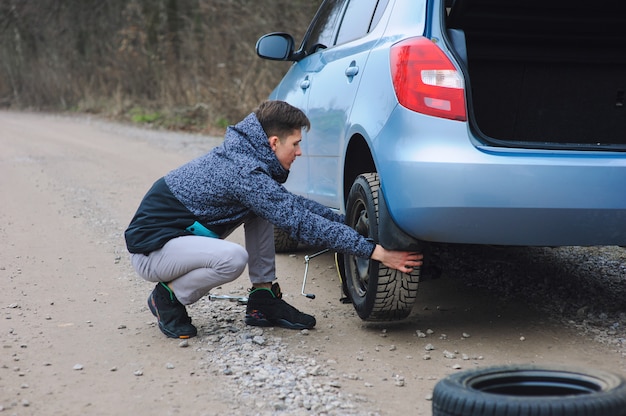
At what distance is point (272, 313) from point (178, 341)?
20.0 inches

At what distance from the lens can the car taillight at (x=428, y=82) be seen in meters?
3.88

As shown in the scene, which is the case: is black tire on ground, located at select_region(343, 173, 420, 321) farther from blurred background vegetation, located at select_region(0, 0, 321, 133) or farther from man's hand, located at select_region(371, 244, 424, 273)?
blurred background vegetation, located at select_region(0, 0, 321, 133)

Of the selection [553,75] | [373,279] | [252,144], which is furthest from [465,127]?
[553,75]

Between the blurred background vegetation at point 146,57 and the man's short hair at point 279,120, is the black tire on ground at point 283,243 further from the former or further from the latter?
the blurred background vegetation at point 146,57

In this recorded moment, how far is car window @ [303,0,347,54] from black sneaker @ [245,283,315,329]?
6.07 feet

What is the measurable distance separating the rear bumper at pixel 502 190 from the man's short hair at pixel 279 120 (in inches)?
25.1

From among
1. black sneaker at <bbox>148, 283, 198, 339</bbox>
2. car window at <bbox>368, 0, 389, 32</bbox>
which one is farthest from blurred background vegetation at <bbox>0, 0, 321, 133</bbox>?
black sneaker at <bbox>148, 283, 198, 339</bbox>

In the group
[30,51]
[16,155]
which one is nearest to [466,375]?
[16,155]

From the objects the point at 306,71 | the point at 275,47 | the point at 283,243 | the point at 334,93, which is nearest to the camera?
the point at 334,93

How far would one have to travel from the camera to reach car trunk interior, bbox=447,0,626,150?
502 centimetres

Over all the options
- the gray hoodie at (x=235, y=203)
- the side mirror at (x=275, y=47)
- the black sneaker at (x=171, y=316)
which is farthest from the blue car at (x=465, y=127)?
the black sneaker at (x=171, y=316)

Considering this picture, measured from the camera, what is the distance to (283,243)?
21.9 feet

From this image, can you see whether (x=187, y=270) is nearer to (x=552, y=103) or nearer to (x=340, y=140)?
(x=340, y=140)

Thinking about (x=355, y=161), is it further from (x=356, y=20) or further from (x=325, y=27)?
(x=325, y=27)
